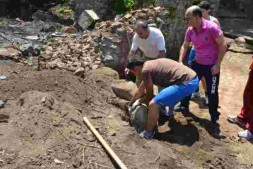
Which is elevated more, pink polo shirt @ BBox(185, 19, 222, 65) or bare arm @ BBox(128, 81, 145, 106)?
pink polo shirt @ BBox(185, 19, 222, 65)

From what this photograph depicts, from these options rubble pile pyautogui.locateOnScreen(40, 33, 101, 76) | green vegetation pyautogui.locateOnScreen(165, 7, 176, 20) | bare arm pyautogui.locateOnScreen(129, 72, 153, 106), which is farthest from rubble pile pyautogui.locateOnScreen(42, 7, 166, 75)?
bare arm pyautogui.locateOnScreen(129, 72, 153, 106)

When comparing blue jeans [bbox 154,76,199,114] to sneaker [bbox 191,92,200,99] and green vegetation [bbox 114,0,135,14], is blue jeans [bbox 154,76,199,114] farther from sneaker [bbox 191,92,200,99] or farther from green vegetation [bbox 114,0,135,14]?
green vegetation [bbox 114,0,135,14]

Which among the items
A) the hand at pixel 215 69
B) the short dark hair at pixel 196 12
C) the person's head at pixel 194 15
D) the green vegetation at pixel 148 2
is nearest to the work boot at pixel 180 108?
the hand at pixel 215 69

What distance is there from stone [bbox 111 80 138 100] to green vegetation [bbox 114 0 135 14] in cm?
552

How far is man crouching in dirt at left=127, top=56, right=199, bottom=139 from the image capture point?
6.01m

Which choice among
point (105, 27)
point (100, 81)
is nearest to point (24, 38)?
point (105, 27)

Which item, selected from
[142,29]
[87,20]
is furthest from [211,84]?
[87,20]

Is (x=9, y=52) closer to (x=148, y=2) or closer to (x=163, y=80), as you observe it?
(x=163, y=80)

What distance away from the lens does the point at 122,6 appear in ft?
42.4

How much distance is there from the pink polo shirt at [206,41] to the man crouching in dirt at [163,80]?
25.5 inches

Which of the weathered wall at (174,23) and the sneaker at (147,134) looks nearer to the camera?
the sneaker at (147,134)

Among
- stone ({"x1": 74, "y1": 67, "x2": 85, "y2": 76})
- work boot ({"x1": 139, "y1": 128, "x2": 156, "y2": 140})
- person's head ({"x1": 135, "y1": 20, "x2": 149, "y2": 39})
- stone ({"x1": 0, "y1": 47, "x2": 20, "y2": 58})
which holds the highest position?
person's head ({"x1": 135, "y1": 20, "x2": 149, "y2": 39})

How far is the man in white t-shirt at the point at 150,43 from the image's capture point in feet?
22.0

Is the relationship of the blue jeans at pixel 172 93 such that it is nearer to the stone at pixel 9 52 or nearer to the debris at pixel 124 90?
the debris at pixel 124 90
